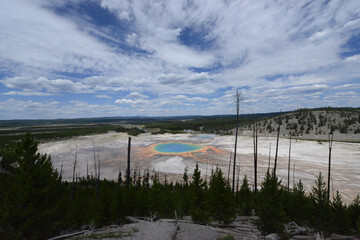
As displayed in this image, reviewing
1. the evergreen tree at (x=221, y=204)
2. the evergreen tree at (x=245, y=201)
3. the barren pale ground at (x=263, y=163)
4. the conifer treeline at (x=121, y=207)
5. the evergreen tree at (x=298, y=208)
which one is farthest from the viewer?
the barren pale ground at (x=263, y=163)

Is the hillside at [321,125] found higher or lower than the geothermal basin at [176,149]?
higher

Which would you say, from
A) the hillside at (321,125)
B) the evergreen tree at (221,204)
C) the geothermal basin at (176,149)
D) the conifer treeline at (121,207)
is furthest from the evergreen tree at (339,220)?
the hillside at (321,125)

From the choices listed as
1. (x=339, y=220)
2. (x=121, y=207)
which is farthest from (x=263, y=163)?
(x=121, y=207)

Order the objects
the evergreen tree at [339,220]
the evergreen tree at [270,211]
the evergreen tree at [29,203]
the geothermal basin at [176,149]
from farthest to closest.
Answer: the geothermal basin at [176,149] < the evergreen tree at [339,220] < the evergreen tree at [29,203] < the evergreen tree at [270,211]

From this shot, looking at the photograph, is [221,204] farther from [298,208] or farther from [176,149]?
[176,149]

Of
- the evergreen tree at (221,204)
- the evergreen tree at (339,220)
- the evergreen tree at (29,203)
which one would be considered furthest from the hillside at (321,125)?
the evergreen tree at (29,203)

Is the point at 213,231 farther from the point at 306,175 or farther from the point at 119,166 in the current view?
the point at 119,166

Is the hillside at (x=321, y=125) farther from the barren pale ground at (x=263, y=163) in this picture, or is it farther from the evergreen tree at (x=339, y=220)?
the evergreen tree at (x=339, y=220)

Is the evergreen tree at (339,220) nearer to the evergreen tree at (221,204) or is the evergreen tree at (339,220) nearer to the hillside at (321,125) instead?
the evergreen tree at (221,204)

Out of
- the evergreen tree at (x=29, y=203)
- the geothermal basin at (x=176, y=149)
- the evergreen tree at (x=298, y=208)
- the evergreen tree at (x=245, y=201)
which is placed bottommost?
the geothermal basin at (x=176, y=149)

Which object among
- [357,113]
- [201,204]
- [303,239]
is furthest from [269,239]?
[357,113]

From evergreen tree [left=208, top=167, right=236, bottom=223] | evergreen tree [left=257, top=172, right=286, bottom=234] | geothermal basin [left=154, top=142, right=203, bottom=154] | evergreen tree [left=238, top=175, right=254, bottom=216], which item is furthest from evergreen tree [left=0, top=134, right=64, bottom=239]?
geothermal basin [left=154, top=142, right=203, bottom=154]

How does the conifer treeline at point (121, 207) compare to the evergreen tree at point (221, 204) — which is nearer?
the conifer treeline at point (121, 207)
